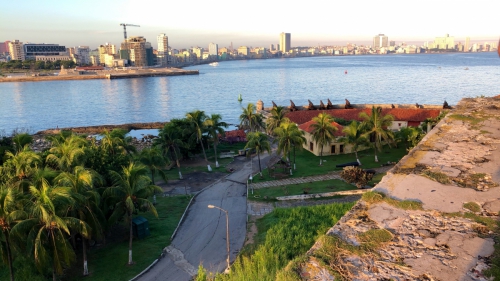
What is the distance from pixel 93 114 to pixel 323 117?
7204cm

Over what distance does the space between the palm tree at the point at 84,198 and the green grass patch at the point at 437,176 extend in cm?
1481

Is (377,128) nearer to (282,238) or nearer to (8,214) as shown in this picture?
(282,238)

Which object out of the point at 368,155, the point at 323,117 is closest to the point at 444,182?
the point at 323,117

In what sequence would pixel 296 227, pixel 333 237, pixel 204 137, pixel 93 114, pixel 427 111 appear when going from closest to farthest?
pixel 333 237 → pixel 296 227 → pixel 204 137 → pixel 427 111 → pixel 93 114

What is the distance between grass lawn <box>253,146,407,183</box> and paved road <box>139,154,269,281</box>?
498 cm

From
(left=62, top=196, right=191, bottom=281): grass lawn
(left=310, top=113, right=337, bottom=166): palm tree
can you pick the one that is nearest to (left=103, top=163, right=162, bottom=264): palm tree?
(left=62, top=196, right=191, bottom=281): grass lawn

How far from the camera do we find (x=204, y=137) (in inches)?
1738

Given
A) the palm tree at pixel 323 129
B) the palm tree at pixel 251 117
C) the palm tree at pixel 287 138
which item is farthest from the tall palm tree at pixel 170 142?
the palm tree at pixel 323 129

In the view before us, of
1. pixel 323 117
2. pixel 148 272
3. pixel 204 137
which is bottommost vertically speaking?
pixel 148 272

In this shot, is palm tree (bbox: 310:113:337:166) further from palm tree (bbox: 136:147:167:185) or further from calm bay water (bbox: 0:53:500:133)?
calm bay water (bbox: 0:53:500:133)

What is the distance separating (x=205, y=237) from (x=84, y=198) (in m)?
8.02

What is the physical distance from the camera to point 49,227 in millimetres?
16297

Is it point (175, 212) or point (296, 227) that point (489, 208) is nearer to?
point (296, 227)

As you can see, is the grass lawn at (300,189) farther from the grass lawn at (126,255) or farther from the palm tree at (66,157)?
the palm tree at (66,157)
